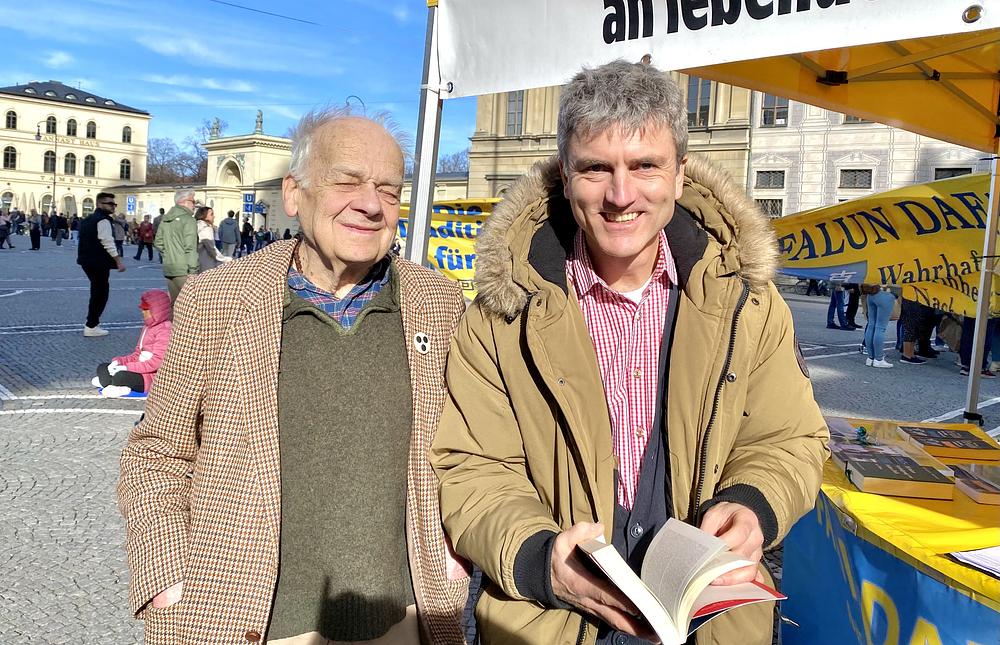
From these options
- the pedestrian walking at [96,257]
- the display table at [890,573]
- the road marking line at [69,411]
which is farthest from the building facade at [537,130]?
the display table at [890,573]

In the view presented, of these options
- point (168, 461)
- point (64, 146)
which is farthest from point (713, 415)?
point (64, 146)

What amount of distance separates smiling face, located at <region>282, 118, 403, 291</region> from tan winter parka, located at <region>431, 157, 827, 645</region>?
269 millimetres

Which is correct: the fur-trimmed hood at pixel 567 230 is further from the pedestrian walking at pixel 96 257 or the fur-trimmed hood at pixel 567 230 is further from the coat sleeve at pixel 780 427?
the pedestrian walking at pixel 96 257

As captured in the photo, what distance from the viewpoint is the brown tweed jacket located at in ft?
5.30

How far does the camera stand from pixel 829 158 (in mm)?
28859

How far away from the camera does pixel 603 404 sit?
1.59m

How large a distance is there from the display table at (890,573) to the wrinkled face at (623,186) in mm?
1148

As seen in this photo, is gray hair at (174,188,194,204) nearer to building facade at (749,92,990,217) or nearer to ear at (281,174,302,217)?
ear at (281,174,302,217)

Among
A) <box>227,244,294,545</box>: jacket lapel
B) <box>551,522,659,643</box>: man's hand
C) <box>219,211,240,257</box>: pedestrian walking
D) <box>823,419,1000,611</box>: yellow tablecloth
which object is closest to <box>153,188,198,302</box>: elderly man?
<box>227,244,294,545</box>: jacket lapel

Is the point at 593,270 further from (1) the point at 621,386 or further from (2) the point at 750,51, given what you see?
(2) the point at 750,51

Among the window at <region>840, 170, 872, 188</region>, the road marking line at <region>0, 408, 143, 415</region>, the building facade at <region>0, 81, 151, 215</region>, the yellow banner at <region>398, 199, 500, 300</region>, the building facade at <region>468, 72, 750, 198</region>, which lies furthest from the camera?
the building facade at <region>0, 81, 151, 215</region>

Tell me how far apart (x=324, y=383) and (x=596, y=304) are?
2.15 feet

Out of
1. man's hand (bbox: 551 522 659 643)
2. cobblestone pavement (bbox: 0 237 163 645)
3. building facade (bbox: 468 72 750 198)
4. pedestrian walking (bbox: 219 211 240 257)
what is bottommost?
cobblestone pavement (bbox: 0 237 163 645)

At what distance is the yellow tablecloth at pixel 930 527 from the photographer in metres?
1.81
